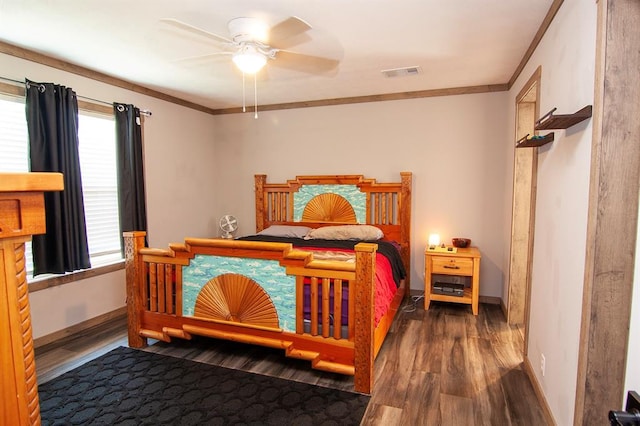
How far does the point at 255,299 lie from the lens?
2.62m

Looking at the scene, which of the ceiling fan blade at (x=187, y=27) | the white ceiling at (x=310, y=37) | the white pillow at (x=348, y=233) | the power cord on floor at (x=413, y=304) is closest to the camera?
the ceiling fan blade at (x=187, y=27)

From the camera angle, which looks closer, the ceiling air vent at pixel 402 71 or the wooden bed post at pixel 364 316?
the wooden bed post at pixel 364 316

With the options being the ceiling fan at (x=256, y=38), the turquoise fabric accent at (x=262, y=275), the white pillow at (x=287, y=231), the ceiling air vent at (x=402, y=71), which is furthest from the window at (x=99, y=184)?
the ceiling air vent at (x=402, y=71)

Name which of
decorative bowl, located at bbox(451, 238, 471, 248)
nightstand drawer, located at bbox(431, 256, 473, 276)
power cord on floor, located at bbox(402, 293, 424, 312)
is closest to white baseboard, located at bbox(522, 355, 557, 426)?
nightstand drawer, located at bbox(431, 256, 473, 276)

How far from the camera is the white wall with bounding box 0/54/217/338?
3.03 meters

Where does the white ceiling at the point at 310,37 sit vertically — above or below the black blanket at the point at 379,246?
above

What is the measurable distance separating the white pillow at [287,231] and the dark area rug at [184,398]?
1.98m


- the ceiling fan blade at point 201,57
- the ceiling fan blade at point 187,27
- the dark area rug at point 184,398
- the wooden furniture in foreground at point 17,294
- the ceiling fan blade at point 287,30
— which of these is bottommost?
the dark area rug at point 184,398

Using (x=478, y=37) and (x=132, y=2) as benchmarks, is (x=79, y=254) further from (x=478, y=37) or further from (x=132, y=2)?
(x=478, y=37)

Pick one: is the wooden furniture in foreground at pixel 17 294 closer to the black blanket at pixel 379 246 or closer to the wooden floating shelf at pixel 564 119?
the wooden floating shelf at pixel 564 119

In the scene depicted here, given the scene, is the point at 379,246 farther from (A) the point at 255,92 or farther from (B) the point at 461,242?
(A) the point at 255,92

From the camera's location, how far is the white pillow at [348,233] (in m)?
4.04

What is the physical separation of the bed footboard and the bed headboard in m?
1.91

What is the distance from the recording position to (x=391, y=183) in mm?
4312
